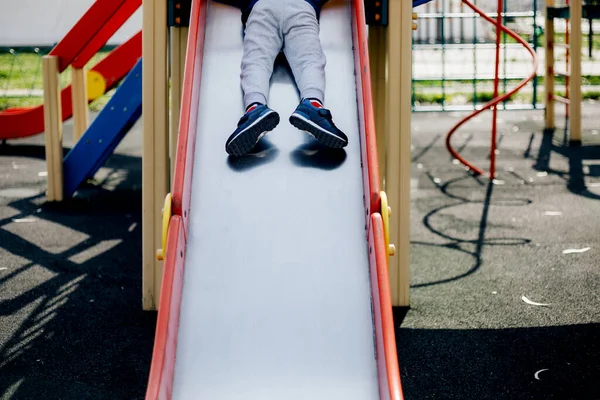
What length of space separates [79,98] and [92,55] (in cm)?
54

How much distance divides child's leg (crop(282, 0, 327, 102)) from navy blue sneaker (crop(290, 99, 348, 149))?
0.18 meters

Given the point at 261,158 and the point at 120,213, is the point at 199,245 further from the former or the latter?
the point at 120,213

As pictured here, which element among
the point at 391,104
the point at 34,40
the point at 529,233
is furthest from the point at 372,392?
the point at 34,40

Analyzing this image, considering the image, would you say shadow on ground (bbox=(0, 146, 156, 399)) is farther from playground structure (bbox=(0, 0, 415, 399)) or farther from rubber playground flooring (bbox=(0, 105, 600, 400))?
playground structure (bbox=(0, 0, 415, 399))

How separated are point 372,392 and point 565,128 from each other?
310 inches

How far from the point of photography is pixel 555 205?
22.7ft

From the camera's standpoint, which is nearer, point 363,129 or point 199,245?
point 199,245

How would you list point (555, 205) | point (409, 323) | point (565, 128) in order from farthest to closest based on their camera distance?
point (565, 128), point (555, 205), point (409, 323)

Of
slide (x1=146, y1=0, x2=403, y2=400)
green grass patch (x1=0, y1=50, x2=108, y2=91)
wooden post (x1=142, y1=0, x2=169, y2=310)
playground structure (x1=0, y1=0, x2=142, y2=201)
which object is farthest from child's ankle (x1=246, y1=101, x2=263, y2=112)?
green grass patch (x1=0, y1=50, x2=108, y2=91)

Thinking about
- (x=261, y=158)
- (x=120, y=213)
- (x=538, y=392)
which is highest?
(x=261, y=158)

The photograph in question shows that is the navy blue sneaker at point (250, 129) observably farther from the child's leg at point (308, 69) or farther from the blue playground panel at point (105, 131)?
the blue playground panel at point (105, 131)

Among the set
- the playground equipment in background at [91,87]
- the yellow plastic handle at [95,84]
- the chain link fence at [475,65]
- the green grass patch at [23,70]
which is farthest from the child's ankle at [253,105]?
the green grass patch at [23,70]

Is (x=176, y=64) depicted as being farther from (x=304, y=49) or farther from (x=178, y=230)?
(x=178, y=230)

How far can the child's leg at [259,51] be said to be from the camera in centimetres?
427
